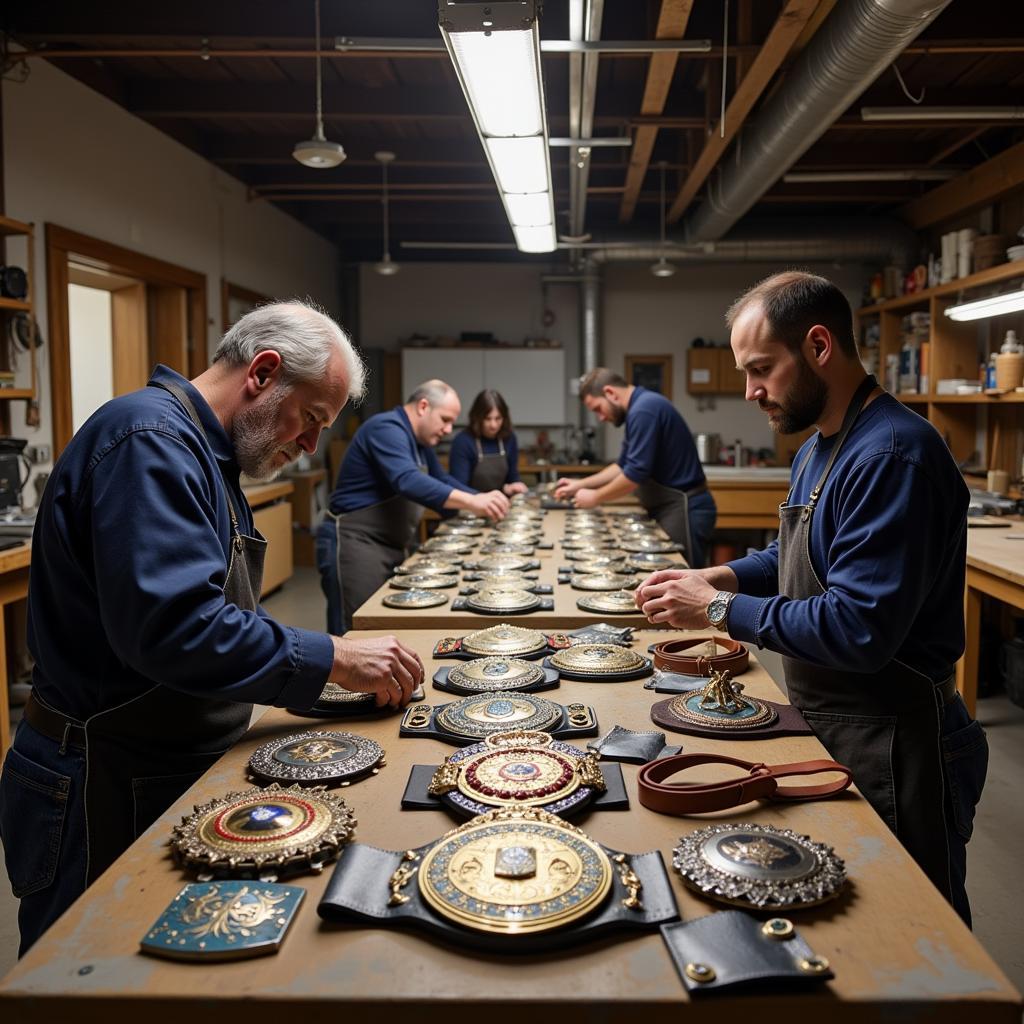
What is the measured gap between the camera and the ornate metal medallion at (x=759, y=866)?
1100 millimetres

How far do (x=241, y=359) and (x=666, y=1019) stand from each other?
141cm

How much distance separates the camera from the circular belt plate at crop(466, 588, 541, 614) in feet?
9.28

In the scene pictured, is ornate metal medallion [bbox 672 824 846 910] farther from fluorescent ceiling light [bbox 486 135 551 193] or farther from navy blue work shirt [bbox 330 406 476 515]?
navy blue work shirt [bbox 330 406 476 515]

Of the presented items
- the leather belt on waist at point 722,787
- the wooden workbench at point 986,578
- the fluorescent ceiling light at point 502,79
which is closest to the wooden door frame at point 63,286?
the fluorescent ceiling light at point 502,79

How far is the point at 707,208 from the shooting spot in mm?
7543

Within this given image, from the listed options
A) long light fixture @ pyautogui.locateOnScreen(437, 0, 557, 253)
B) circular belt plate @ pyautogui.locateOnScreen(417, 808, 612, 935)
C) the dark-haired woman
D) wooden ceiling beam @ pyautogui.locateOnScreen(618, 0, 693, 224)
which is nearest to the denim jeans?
circular belt plate @ pyautogui.locateOnScreen(417, 808, 612, 935)

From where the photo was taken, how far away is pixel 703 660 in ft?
6.82

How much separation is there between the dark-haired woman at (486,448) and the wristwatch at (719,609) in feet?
15.2

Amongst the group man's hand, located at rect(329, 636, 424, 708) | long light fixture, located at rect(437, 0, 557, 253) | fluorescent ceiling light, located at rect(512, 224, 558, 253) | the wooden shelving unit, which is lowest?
man's hand, located at rect(329, 636, 424, 708)

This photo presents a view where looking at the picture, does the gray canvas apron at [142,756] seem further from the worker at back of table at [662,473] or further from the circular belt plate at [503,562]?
the worker at back of table at [662,473]

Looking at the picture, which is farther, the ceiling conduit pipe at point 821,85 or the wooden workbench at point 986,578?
the wooden workbench at point 986,578

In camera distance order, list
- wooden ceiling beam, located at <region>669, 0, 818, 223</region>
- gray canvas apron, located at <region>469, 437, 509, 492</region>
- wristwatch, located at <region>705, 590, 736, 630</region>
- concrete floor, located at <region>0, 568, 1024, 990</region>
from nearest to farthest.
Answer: wristwatch, located at <region>705, 590, 736, 630</region> → concrete floor, located at <region>0, 568, 1024, 990</region> → wooden ceiling beam, located at <region>669, 0, 818, 223</region> → gray canvas apron, located at <region>469, 437, 509, 492</region>

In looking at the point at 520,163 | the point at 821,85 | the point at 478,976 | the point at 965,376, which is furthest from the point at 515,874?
the point at 965,376

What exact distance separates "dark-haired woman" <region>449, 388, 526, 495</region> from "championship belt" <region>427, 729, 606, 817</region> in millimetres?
5033
